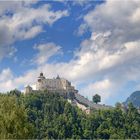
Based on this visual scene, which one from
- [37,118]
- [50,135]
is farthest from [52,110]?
[50,135]

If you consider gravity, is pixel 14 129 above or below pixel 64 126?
below

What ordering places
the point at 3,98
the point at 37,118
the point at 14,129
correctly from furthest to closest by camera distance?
the point at 37,118 → the point at 3,98 → the point at 14,129

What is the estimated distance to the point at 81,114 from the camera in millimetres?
198250

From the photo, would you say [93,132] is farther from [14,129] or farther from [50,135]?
[14,129]

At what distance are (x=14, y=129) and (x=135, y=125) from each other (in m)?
139

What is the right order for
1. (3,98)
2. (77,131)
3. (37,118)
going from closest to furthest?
(3,98) → (77,131) → (37,118)

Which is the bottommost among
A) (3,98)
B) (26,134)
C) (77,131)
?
(26,134)

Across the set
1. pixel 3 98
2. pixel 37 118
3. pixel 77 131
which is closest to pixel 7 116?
pixel 3 98

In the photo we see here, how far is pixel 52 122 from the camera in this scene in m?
186

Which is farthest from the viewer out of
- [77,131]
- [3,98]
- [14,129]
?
[77,131]

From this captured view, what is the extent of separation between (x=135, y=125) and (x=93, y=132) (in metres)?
16.8

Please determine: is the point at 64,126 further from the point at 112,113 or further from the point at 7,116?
the point at 7,116

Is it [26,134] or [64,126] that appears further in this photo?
[64,126]

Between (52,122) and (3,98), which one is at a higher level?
(52,122)
